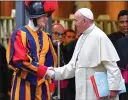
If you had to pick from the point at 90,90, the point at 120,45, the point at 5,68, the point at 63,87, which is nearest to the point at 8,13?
the point at 5,68

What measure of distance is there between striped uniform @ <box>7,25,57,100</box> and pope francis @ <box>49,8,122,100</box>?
39cm

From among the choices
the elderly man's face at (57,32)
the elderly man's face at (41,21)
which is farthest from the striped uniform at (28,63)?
the elderly man's face at (57,32)

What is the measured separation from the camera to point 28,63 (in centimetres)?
513

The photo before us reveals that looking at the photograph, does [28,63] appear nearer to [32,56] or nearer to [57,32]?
[32,56]

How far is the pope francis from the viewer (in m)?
5.13

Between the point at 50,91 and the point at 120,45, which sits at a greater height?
the point at 120,45

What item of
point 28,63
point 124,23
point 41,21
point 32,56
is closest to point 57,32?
point 124,23

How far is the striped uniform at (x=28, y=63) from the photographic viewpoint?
203 inches

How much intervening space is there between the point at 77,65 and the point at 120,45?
0.91 m

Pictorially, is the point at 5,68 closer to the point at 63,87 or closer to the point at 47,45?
the point at 63,87

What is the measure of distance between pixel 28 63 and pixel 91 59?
0.69 m

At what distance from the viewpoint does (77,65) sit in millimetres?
5359

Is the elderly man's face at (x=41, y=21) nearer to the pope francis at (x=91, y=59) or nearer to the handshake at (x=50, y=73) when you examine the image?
the pope francis at (x=91, y=59)

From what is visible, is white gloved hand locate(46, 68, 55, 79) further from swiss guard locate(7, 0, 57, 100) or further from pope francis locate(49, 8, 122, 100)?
pope francis locate(49, 8, 122, 100)
